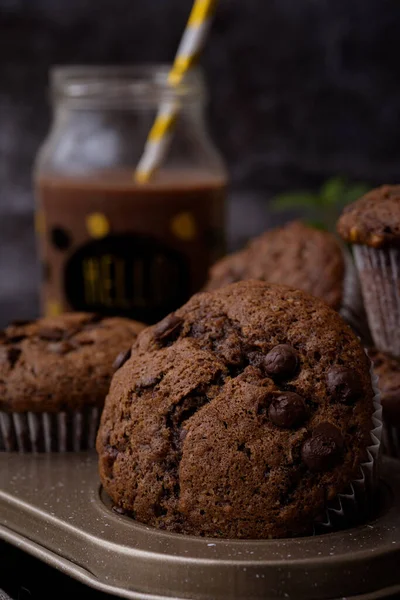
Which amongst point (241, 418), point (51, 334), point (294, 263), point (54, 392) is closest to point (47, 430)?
point (54, 392)

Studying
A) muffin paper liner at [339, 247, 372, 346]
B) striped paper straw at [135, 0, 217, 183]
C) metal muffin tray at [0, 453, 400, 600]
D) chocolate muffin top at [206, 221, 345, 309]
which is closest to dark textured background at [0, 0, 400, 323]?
striped paper straw at [135, 0, 217, 183]

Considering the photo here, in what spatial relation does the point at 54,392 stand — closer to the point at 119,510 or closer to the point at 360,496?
the point at 119,510

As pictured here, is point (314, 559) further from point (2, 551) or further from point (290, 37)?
point (290, 37)

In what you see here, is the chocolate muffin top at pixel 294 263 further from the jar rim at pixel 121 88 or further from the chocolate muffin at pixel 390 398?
the jar rim at pixel 121 88

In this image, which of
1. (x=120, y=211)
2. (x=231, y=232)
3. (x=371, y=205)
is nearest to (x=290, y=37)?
(x=231, y=232)

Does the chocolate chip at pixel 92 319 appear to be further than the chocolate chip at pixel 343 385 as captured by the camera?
Yes

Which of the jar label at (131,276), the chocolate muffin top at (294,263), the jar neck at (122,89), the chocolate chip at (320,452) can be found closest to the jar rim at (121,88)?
the jar neck at (122,89)

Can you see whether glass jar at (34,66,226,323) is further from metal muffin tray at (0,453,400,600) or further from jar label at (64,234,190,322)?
metal muffin tray at (0,453,400,600)

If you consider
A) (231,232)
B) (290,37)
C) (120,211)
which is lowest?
(231,232)
